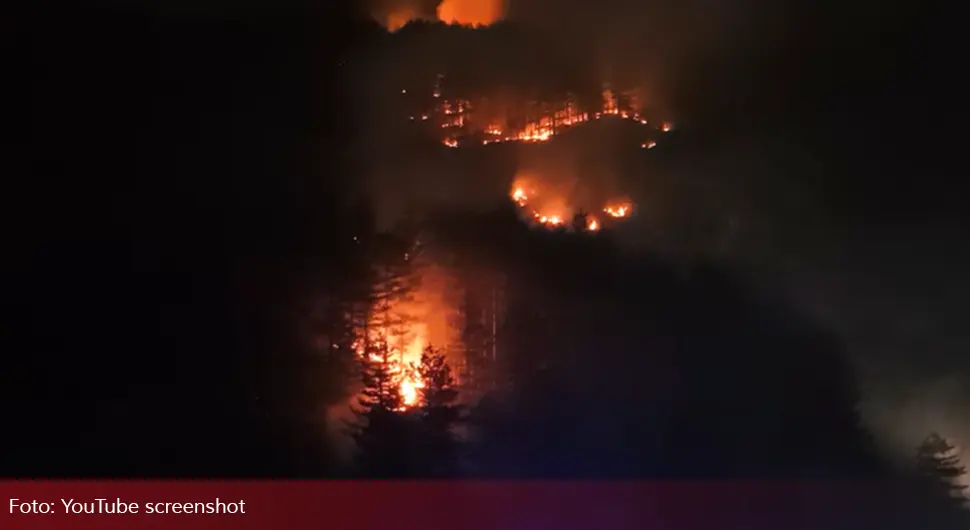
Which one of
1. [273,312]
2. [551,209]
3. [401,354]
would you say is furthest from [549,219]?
[273,312]

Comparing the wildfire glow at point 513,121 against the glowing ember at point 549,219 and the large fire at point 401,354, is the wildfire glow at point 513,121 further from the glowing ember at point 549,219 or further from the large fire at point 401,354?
the large fire at point 401,354

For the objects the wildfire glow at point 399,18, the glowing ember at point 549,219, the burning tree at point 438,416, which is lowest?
the burning tree at point 438,416

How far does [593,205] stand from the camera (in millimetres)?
959

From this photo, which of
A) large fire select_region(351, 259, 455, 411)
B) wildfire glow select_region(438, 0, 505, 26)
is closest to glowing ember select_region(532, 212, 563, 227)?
large fire select_region(351, 259, 455, 411)

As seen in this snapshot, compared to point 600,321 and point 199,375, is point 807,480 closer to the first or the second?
point 600,321

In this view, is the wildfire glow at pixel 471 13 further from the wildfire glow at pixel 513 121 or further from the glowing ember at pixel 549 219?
the glowing ember at pixel 549 219

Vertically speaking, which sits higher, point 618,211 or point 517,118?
point 517,118

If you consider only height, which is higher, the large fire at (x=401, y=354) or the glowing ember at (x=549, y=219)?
the glowing ember at (x=549, y=219)
